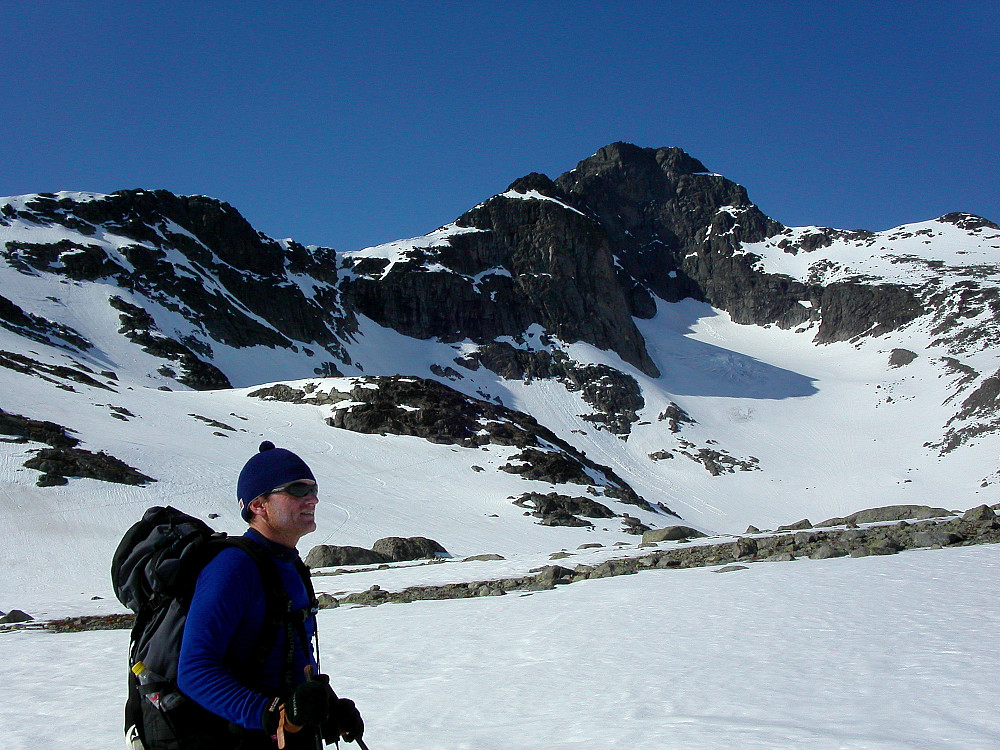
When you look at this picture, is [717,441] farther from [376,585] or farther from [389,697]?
[389,697]

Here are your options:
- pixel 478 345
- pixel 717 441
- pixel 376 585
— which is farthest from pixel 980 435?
pixel 376 585

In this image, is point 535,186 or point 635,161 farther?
point 635,161

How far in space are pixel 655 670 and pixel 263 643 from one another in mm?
5682

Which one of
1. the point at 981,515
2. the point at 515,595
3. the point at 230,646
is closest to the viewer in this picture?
the point at 230,646

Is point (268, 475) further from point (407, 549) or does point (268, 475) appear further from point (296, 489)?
point (407, 549)

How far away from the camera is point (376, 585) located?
1791cm

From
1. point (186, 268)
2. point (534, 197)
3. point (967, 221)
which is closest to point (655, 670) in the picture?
point (186, 268)

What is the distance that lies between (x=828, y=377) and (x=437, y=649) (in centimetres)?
12585

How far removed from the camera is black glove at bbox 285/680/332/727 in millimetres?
3053

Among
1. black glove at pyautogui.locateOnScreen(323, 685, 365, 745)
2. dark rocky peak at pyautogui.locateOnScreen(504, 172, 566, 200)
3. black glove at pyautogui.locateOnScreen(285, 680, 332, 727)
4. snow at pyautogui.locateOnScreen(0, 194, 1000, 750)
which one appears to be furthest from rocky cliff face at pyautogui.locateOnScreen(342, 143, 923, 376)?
black glove at pyautogui.locateOnScreen(285, 680, 332, 727)

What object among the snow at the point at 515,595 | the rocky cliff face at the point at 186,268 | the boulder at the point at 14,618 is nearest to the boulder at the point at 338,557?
the snow at the point at 515,595

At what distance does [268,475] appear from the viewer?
12.3 ft

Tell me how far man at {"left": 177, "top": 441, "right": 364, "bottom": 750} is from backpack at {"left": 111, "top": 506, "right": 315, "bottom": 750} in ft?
0.11

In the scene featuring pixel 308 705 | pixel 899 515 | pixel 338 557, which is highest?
pixel 899 515
